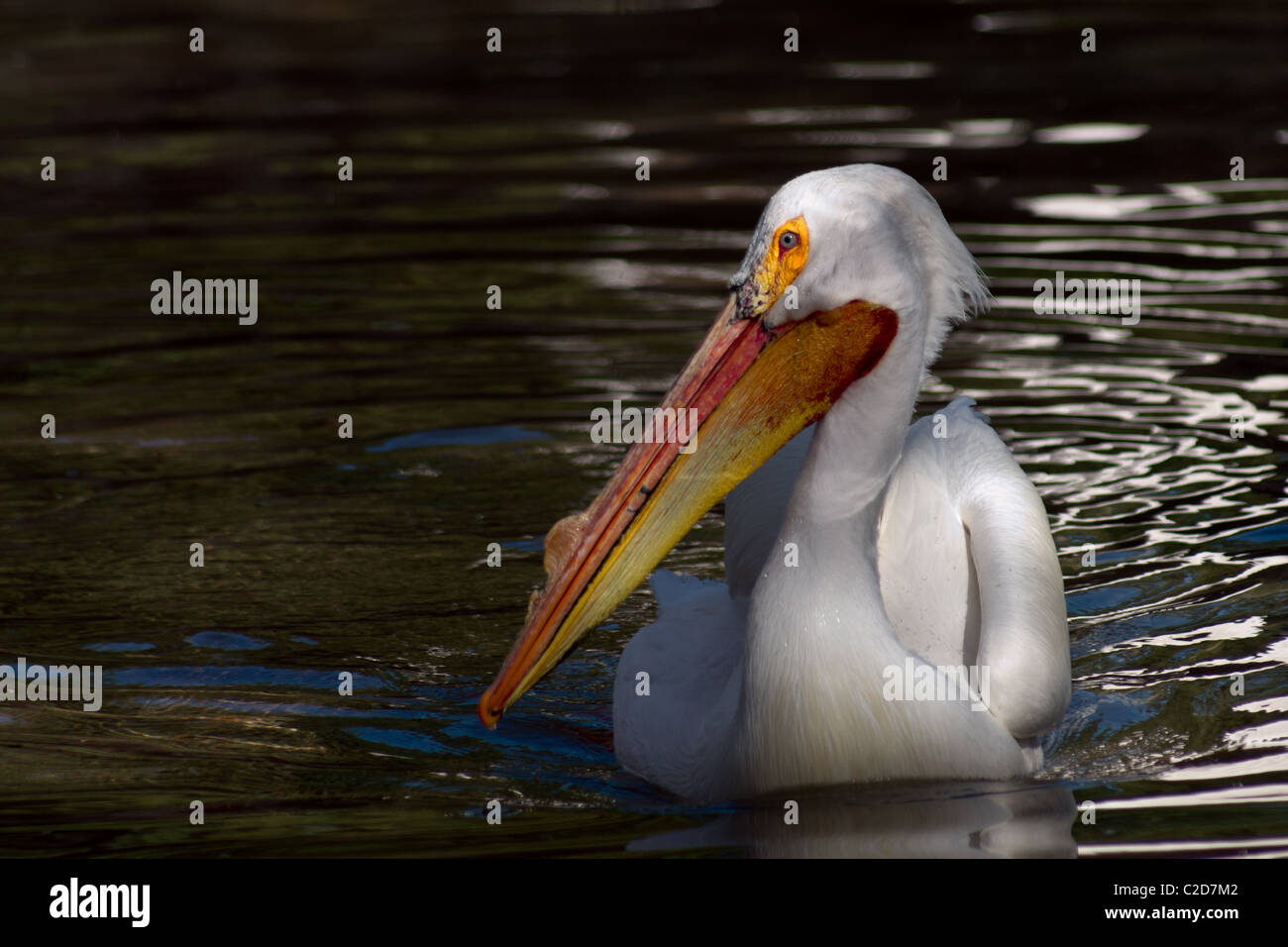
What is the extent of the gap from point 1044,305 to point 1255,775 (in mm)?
4839

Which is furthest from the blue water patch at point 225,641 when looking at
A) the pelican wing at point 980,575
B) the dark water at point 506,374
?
the pelican wing at point 980,575

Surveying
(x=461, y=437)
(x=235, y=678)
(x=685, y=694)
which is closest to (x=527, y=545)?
(x=461, y=437)

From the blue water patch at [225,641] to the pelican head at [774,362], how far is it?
4.73 feet

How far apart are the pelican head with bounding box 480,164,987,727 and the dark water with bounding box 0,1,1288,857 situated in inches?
21.8

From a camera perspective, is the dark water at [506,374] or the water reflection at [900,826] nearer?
the water reflection at [900,826]

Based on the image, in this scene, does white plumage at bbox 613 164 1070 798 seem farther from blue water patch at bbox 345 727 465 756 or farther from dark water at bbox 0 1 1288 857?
blue water patch at bbox 345 727 465 756

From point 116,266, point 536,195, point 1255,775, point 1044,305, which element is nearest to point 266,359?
point 116,266

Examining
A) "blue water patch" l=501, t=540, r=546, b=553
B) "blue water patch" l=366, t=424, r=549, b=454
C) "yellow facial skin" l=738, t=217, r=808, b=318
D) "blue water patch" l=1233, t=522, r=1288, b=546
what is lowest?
"blue water patch" l=1233, t=522, r=1288, b=546

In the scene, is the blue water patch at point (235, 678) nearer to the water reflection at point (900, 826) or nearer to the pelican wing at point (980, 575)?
the water reflection at point (900, 826)

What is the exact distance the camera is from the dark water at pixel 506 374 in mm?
4957

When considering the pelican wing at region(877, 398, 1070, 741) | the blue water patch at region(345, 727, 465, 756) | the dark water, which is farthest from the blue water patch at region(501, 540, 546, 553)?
the pelican wing at region(877, 398, 1070, 741)

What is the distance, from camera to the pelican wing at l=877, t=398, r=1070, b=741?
482 centimetres

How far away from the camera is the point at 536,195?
11.4 m

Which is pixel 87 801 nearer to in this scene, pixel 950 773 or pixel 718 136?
pixel 950 773
